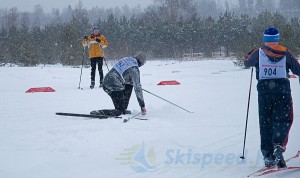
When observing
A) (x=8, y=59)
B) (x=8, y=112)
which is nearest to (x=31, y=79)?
(x=8, y=112)

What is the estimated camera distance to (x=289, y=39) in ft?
91.5

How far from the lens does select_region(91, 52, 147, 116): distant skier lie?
6.37 metres

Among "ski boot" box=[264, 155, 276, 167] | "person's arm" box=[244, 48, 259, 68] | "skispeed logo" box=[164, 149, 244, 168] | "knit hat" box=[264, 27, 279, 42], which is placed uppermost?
"knit hat" box=[264, 27, 279, 42]

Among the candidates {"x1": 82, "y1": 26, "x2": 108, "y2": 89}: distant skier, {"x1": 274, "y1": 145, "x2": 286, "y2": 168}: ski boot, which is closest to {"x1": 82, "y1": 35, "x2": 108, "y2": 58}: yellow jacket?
{"x1": 82, "y1": 26, "x2": 108, "y2": 89}: distant skier

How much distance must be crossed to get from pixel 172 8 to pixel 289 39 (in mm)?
35616

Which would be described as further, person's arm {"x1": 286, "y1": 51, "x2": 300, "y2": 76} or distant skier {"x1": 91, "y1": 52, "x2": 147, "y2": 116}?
distant skier {"x1": 91, "y1": 52, "x2": 147, "y2": 116}

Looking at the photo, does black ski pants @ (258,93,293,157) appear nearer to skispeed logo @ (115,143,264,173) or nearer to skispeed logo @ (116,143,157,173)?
skispeed logo @ (115,143,264,173)

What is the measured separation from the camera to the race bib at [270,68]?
3.89 meters

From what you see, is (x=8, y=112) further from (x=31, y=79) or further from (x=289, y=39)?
(x=289, y=39)

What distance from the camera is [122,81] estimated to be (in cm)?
Result: 654

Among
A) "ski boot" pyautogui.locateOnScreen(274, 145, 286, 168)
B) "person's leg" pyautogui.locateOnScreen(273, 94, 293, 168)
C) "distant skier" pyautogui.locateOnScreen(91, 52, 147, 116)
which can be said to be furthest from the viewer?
"distant skier" pyautogui.locateOnScreen(91, 52, 147, 116)

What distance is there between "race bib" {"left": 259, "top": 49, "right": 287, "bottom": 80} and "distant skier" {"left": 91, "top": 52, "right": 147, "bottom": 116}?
9.07 ft

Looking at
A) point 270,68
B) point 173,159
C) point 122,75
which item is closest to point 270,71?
point 270,68

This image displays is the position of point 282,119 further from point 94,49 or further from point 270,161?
point 94,49
